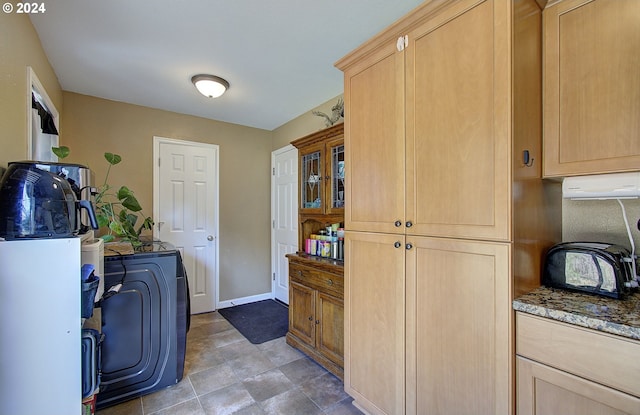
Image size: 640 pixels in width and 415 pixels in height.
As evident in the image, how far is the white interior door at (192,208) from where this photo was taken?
3.40 metres

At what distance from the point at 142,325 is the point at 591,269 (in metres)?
2.59

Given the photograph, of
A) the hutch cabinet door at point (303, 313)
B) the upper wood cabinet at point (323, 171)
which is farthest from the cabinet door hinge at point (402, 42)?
the hutch cabinet door at point (303, 313)

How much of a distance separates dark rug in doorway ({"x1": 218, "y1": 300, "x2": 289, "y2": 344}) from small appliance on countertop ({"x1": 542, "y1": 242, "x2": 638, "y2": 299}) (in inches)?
96.9

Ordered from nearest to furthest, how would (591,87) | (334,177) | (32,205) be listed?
(32,205), (591,87), (334,177)

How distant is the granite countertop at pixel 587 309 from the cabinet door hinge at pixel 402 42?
4.39 ft

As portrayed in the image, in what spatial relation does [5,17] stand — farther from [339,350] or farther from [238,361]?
[339,350]

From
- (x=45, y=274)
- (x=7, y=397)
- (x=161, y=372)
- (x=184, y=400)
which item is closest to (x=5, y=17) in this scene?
(x=45, y=274)

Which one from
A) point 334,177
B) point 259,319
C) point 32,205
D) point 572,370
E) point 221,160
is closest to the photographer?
point 572,370

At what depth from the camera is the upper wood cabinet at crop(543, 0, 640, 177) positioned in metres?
1.15

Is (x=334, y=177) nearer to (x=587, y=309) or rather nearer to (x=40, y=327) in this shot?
(x=587, y=309)

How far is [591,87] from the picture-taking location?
1230 mm

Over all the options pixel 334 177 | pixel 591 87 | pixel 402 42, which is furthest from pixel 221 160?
pixel 591 87

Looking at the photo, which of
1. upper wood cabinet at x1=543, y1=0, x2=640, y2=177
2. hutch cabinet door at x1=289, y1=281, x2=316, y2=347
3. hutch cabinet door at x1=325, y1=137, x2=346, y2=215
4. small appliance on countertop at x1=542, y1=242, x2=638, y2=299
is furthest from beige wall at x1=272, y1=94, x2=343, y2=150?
small appliance on countertop at x1=542, y1=242, x2=638, y2=299

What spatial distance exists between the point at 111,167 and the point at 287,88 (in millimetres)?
2114
